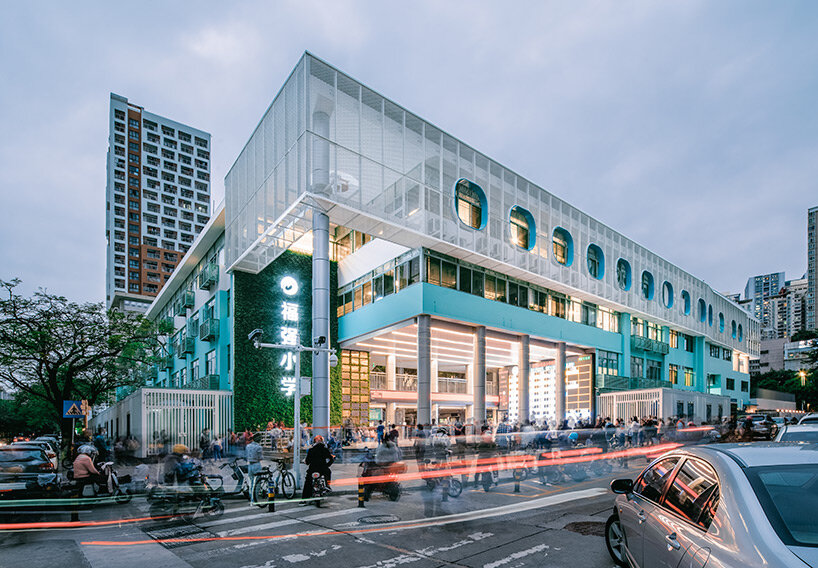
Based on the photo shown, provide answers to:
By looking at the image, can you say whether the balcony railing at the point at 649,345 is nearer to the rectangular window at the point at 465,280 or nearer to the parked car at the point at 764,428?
the parked car at the point at 764,428

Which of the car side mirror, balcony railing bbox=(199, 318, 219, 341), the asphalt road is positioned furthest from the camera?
balcony railing bbox=(199, 318, 219, 341)

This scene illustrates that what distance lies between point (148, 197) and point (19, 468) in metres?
114

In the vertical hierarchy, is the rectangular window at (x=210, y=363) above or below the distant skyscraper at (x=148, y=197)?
below

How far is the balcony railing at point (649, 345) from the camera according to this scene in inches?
1813

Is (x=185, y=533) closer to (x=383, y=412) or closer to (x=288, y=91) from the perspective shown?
(x=288, y=91)

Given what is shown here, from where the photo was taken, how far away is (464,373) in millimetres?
52906

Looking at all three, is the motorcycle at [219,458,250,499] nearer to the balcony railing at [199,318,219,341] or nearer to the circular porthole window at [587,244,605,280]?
the balcony railing at [199,318,219,341]

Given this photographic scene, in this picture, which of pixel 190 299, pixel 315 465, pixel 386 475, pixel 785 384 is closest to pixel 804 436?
pixel 386 475

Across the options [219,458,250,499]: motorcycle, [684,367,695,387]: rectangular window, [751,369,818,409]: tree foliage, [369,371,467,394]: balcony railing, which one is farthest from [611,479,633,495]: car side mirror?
[751,369,818,409]: tree foliage

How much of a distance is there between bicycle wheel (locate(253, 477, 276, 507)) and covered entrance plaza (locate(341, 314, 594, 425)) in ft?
49.6

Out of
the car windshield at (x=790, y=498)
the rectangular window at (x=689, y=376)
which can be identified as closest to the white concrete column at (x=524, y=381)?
the car windshield at (x=790, y=498)

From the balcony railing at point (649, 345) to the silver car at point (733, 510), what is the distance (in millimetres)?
44747

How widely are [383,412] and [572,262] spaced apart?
62.1ft

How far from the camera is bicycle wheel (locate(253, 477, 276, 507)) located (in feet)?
42.6
